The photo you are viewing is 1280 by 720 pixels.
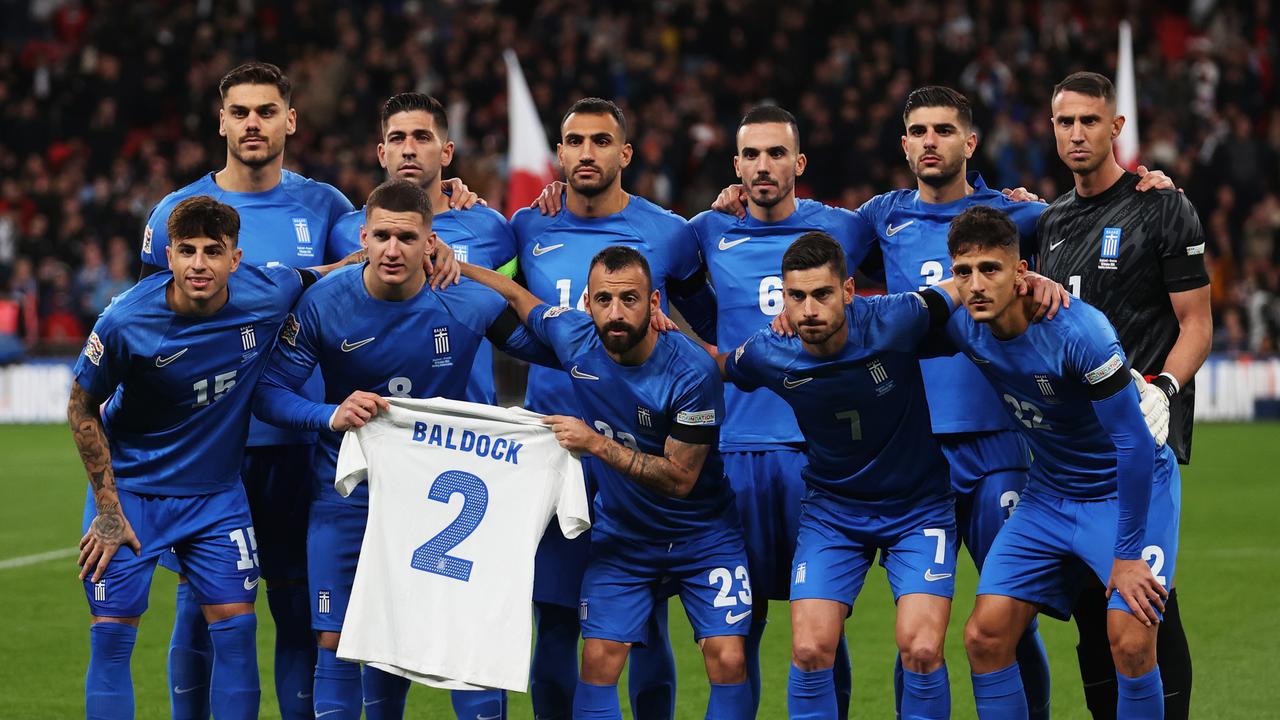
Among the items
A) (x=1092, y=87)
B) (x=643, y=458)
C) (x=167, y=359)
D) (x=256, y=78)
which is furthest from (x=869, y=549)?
(x=256, y=78)

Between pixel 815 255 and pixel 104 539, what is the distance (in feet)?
9.52

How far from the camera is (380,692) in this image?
6.12m

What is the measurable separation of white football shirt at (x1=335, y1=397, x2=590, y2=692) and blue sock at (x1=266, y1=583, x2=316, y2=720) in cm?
84

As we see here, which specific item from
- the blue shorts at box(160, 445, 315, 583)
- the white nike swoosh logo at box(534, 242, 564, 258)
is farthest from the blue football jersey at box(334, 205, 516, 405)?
the blue shorts at box(160, 445, 315, 583)

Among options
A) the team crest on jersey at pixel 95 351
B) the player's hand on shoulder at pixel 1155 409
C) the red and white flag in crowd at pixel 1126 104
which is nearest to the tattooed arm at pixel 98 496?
the team crest on jersey at pixel 95 351

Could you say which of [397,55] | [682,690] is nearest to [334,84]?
[397,55]

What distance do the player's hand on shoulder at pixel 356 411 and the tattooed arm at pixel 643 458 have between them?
→ 25.8 inches

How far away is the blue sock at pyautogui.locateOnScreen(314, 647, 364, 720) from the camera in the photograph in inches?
235

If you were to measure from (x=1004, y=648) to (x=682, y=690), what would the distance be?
8.52 feet

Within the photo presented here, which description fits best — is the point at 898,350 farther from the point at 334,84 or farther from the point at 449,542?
the point at 334,84

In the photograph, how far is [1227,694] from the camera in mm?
7695

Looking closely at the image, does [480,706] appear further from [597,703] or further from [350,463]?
[350,463]

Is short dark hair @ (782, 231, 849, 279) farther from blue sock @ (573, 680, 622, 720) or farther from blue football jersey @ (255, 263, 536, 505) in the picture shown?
blue sock @ (573, 680, 622, 720)

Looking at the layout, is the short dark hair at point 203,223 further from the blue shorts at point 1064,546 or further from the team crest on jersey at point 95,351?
the blue shorts at point 1064,546
